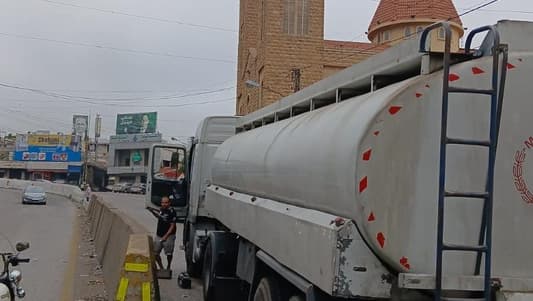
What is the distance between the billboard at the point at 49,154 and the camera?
108 metres

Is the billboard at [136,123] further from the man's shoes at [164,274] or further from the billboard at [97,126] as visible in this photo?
the man's shoes at [164,274]

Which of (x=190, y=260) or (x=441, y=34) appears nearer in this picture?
(x=441, y=34)

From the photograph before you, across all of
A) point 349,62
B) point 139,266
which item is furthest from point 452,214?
point 349,62

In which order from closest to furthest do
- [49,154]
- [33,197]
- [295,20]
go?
[295,20], [33,197], [49,154]

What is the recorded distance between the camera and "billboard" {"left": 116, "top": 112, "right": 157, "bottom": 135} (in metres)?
112

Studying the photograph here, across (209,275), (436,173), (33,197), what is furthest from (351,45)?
(33,197)

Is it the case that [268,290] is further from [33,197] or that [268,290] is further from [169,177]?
[33,197]

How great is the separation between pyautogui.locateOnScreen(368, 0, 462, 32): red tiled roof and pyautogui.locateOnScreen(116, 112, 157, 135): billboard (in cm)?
7729

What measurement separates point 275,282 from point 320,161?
1.77 m

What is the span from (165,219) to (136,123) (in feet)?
334

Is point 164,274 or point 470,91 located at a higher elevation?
point 470,91

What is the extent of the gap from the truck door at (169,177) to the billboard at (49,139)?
333 ft

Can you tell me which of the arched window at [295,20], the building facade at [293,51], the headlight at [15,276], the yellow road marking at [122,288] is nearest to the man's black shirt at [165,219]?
the yellow road marking at [122,288]

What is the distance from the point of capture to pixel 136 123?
11294 cm
